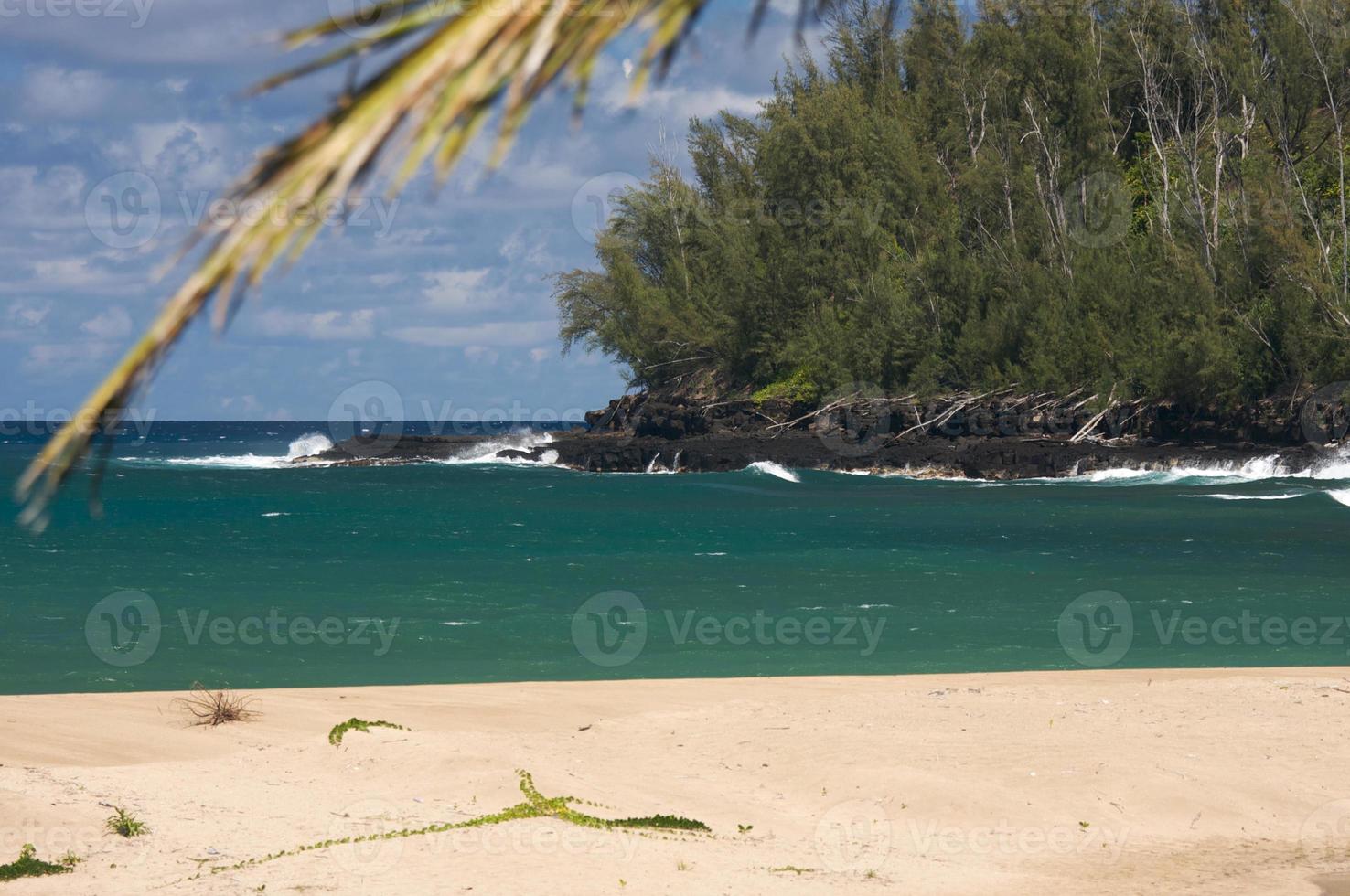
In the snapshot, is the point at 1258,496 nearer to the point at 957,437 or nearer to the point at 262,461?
the point at 957,437

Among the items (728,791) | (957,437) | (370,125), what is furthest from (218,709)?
(957,437)

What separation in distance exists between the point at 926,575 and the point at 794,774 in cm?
1458

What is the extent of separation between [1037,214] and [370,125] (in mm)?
51218

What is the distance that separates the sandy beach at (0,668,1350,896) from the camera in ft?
21.0

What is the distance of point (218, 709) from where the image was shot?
9742 mm

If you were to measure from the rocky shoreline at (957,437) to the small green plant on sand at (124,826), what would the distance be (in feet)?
131

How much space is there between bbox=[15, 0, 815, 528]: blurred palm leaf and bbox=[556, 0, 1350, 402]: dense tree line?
42905 mm

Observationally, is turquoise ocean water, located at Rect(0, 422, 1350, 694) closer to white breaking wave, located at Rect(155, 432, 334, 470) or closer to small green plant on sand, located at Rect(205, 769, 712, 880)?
small green plant on sand, located at Rect(205, 769, 712, 880)

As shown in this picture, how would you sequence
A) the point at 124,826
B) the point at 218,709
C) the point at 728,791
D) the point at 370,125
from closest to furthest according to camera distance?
1. the point at 370,125
2. the point at 124,826
3. the point at 728,791
4. the point at 218,709

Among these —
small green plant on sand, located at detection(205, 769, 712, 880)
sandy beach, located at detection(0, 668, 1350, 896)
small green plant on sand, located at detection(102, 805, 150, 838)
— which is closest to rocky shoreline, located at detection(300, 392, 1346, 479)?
sandy beach, located at detection(0, 668, 1350, 896)

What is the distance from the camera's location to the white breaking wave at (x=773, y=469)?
4809 centimetres

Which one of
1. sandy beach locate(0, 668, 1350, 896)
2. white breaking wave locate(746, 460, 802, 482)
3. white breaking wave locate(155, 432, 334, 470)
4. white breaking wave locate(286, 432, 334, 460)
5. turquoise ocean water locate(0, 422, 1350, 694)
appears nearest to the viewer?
sandy beach locate(0, 668, 1350, 896)

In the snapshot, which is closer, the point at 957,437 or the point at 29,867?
the point at 29,867

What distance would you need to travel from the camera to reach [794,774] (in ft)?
27.5
